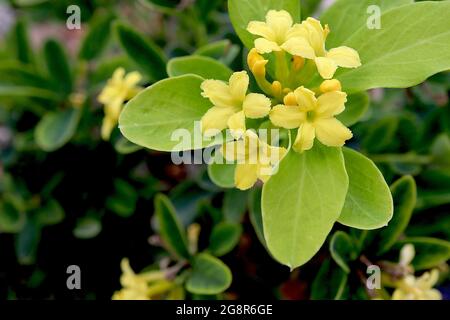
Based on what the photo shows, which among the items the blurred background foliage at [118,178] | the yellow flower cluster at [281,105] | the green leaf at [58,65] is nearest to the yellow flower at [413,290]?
the blurred background foliage at [118,178]

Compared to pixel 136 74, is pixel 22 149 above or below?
below

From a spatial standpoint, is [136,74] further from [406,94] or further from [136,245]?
[406,94]

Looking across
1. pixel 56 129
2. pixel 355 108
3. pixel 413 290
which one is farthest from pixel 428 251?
pixel 56 129

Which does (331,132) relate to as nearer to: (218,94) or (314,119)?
(314,119)

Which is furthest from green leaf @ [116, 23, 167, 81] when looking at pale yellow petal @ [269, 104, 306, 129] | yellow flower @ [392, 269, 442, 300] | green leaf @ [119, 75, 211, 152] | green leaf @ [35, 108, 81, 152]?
yellow flower @ [392, 269, 442, 300]

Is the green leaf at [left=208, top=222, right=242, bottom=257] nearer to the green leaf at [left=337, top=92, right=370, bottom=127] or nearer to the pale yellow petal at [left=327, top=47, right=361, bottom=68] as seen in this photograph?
the green leaf at [left=337, top=92, right=370, bottom=127]

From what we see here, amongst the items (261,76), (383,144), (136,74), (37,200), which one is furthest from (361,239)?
(37,200)
